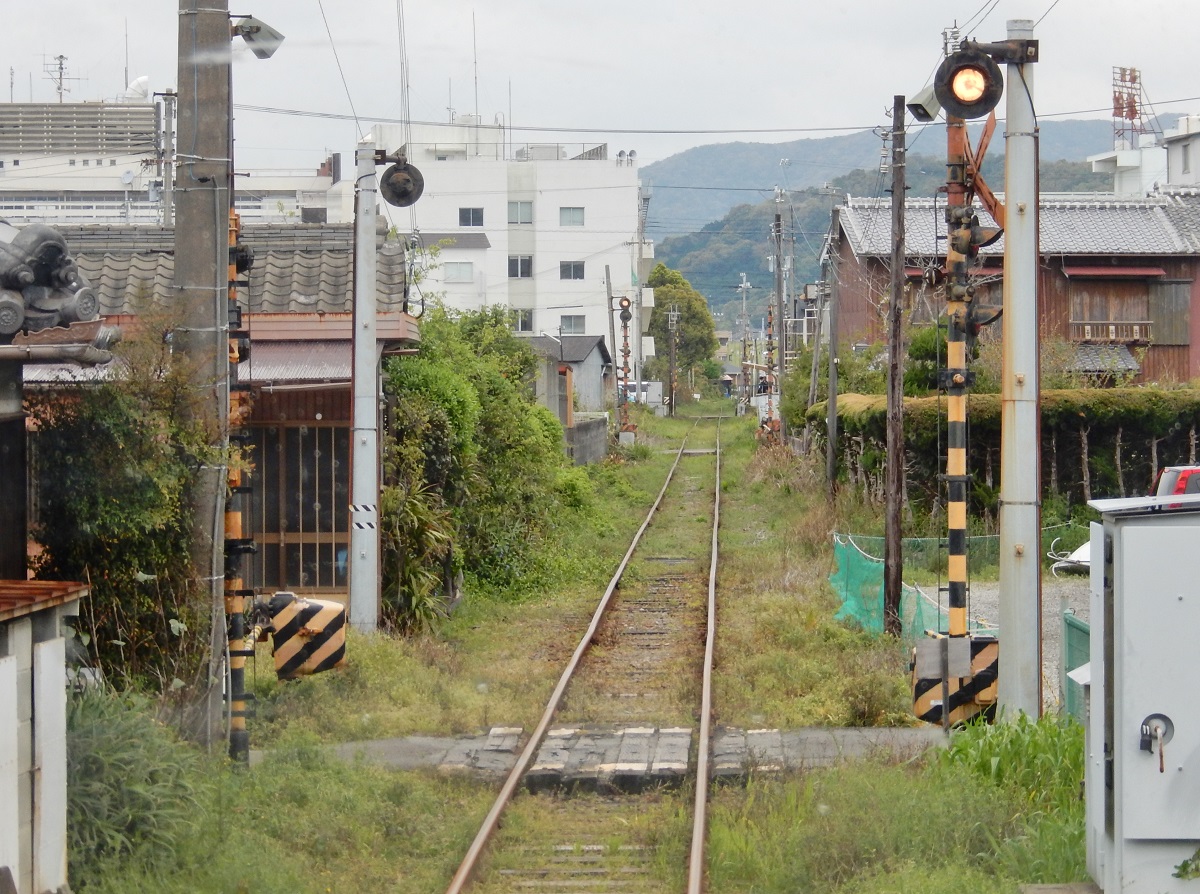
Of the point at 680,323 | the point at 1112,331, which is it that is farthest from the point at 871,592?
the point at 680,323

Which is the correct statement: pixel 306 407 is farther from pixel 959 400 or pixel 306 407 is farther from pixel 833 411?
pixel 833 411

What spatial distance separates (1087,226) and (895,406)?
2191 cm

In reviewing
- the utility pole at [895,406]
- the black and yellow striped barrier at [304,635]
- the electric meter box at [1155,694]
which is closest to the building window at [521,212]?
the utility pole at [895,406]

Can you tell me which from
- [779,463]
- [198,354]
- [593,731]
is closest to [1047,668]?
[593,731]

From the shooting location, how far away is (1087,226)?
3369cm

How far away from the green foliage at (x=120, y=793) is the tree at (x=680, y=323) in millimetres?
74950

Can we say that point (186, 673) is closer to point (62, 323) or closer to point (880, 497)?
point (62, 323)

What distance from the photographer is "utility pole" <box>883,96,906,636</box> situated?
13695 millimetres

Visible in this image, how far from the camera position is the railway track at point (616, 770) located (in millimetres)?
7027

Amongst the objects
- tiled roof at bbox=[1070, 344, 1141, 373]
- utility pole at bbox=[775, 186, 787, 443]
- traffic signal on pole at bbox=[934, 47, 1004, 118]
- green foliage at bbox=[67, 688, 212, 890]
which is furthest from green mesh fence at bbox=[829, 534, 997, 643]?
utility pole at bbox=[775, 186, 787, 443]

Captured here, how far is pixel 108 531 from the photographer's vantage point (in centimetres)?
796

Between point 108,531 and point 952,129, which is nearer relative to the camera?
point 108,531

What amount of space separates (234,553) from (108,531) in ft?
2.60

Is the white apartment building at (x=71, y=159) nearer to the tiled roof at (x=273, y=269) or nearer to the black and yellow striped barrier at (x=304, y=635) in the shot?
the tiled roof at (x=273, y=269)
